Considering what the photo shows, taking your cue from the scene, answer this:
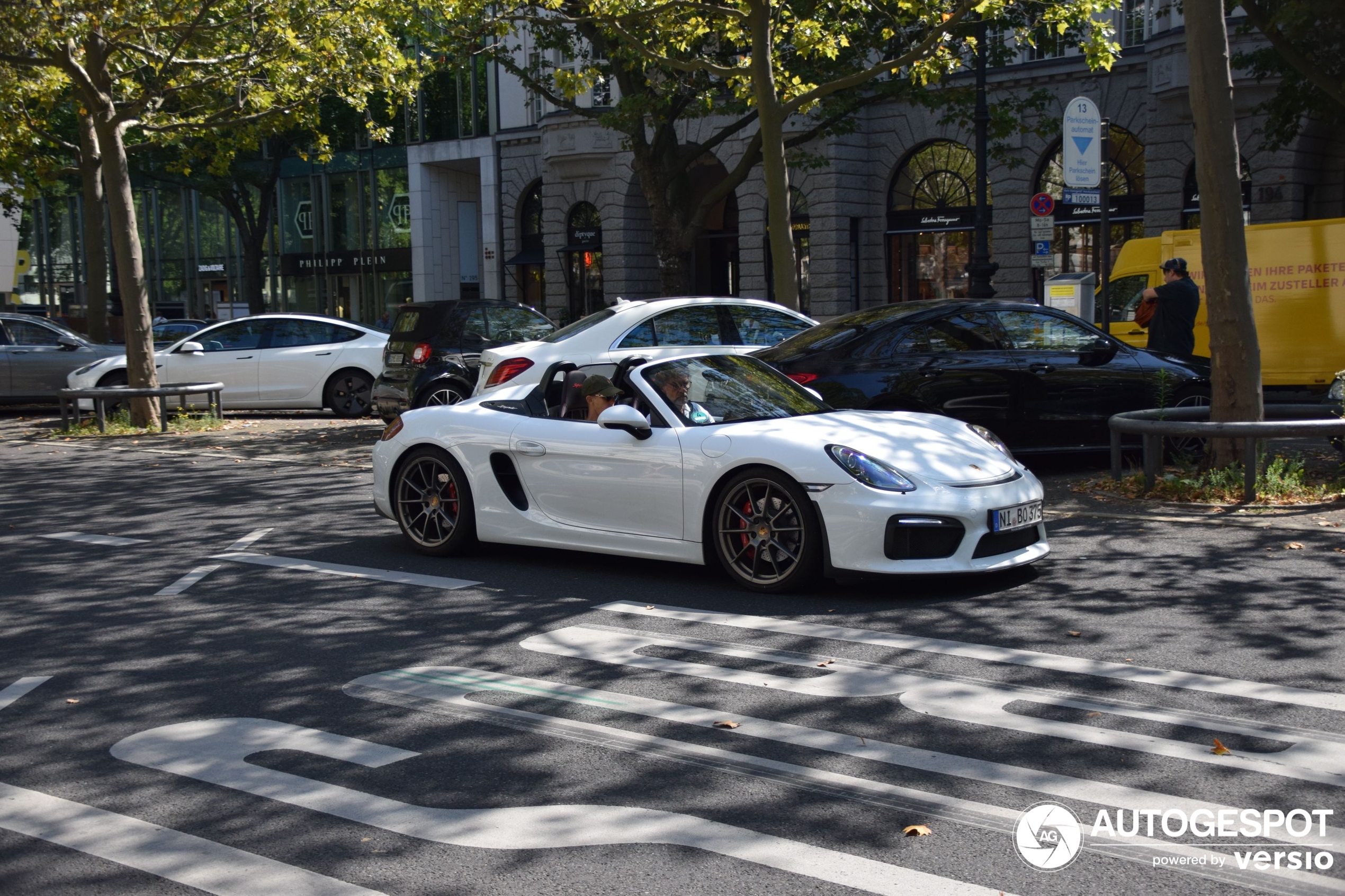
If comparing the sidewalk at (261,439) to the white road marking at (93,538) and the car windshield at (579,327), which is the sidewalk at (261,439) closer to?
the car windshield at (579,327)

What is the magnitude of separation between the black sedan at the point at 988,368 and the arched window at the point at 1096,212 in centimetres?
1775

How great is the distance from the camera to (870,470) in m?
7.00

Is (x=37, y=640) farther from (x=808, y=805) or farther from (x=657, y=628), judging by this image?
(x=808, y=805)

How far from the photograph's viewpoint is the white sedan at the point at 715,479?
22.8ft

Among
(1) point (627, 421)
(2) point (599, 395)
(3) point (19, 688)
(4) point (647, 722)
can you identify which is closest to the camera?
(4) point (647, 722)

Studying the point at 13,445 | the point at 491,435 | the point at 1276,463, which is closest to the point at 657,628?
the point at 491,435

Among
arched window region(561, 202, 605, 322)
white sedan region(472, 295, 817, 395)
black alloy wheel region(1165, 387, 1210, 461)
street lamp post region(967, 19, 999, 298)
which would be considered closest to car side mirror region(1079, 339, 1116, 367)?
black alloy wheel region(1165, 387, 1210, 461)

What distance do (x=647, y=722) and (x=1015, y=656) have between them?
178 cm

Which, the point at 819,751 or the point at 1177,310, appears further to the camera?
the point at 1177,310

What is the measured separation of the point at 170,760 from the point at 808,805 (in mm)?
2208

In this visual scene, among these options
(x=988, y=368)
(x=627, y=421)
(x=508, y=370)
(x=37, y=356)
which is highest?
(x=37, y=356)

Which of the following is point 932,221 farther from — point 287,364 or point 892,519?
point 892,519

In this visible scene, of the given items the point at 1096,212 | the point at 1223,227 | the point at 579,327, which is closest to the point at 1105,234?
the point at 1223,227

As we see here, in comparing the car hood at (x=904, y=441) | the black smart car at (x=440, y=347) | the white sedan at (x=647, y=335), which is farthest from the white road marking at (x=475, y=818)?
the black smart car at (x=440, y=347)
